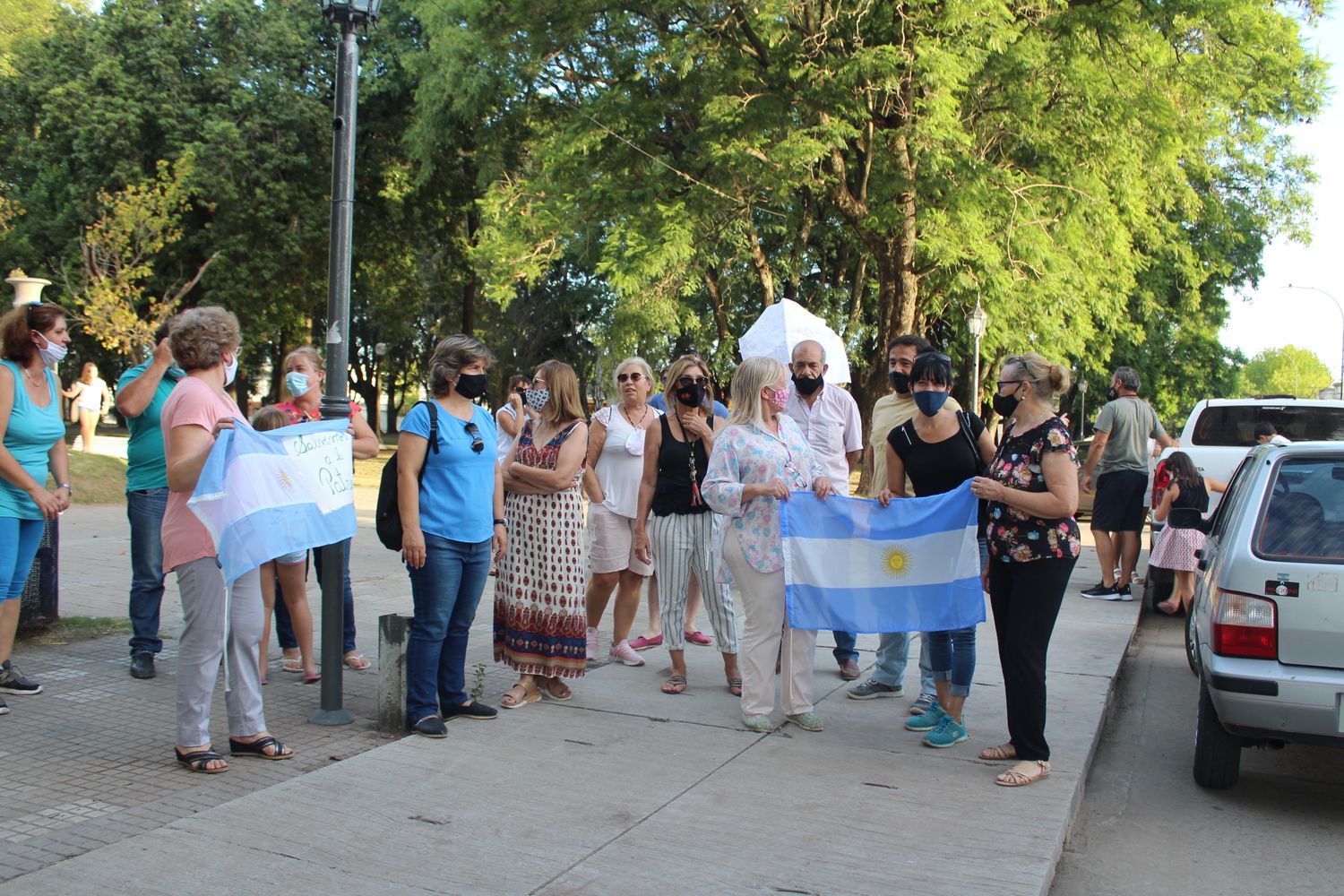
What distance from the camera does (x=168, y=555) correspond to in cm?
474

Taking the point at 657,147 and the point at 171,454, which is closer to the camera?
the point at 171,454

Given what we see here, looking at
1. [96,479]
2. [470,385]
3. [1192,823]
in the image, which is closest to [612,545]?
[470,385]

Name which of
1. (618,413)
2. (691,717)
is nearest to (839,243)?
(618,413)

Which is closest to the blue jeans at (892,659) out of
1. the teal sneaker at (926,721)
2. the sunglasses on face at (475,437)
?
the teal sneaker at (926,721)

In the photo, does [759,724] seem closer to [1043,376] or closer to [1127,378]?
[1043,376]

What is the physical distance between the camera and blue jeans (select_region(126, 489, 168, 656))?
6250 millimetres

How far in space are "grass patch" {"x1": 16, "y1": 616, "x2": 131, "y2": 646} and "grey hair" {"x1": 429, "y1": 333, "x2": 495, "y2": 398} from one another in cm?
336

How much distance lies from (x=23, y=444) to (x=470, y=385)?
7.38 ft

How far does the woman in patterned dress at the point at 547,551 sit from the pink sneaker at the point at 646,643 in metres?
1.60

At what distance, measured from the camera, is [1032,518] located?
4910 mm

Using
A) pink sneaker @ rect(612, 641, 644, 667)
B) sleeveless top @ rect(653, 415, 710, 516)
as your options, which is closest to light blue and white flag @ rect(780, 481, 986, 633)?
sleeveless top @ rect(653, 415, 710, 516)

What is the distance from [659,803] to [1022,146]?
53.8ft

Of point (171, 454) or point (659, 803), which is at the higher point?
point (171, 454)

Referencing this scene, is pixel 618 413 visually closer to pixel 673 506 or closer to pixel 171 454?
pixel 673 506
